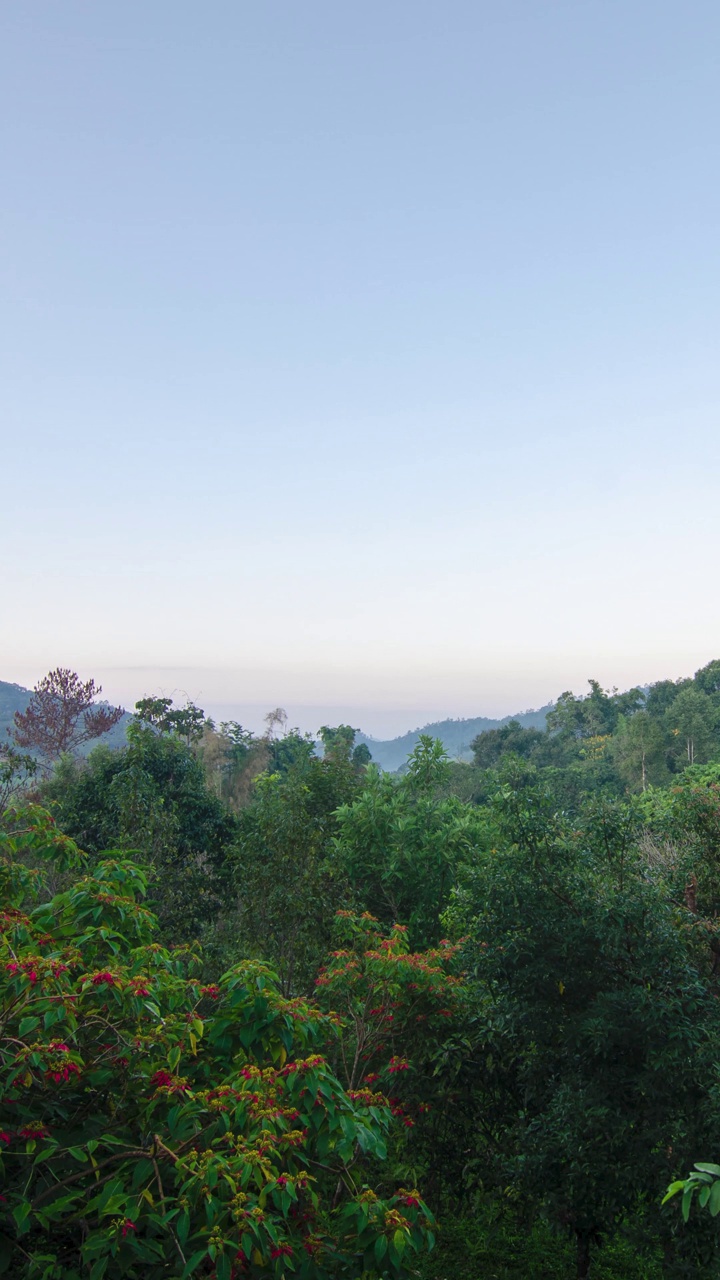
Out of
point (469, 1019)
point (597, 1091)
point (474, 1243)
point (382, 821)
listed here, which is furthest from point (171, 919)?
point (597, 1091)

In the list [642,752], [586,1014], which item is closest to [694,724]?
[642,752]

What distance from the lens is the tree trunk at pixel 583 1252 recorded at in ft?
20.1

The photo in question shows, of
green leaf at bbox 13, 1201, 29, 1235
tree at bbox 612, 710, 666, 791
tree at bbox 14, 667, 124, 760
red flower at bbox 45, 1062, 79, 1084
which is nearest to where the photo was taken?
Answer: green leaf at bbox 13, 1201, 29, 1235

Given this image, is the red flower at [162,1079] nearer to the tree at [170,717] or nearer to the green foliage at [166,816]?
the green foliage at [166,816]

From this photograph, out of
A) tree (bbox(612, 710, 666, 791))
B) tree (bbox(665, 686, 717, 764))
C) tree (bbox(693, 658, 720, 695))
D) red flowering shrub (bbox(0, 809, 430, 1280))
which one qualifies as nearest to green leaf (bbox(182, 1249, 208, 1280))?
red flowering shrub (bbox(0, 809, 430, 1280))

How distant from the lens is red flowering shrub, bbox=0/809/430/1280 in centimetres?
302

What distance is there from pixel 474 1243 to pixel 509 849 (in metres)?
5.00

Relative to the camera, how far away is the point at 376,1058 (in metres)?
6.88

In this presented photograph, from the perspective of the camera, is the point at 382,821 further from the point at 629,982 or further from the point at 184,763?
the point at 629,982

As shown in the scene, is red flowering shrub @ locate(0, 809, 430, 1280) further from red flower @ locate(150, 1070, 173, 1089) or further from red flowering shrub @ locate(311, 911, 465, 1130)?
red flowering shrub @ locate(311, 911, 465, 1130)

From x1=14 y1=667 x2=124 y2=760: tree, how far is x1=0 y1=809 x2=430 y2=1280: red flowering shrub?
113ft

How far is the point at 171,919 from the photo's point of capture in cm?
1345

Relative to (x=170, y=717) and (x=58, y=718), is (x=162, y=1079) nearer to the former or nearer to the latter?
(x=170, y=717)

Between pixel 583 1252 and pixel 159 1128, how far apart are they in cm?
488
